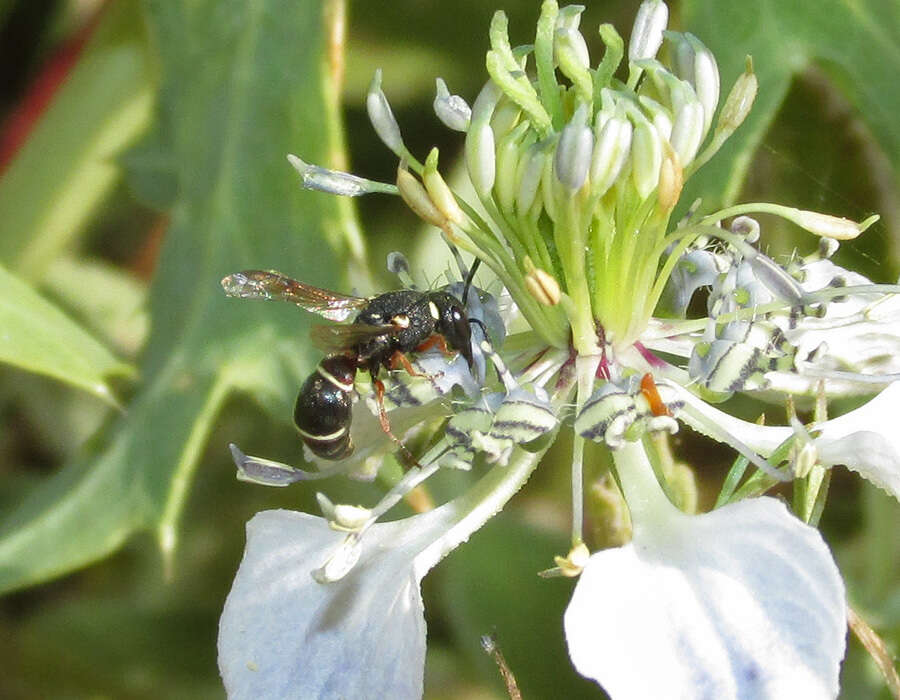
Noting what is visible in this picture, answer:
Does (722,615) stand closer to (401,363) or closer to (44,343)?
(401,363)

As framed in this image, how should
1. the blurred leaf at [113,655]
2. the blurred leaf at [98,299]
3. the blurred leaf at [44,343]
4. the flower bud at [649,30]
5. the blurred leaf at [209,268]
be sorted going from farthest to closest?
the blurred leaf at [98,299]
the blurred leaf at [113,655]
the blurred leaf at [209,268]
the blurred leaf at [44,343]
the flower bud at [649,30]

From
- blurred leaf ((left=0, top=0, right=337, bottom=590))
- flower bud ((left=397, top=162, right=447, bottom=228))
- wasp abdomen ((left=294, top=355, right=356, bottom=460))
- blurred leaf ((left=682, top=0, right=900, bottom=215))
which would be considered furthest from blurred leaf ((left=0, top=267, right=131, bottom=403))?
blurred leaf ((left=682, top=0, right=900, bottom=215))

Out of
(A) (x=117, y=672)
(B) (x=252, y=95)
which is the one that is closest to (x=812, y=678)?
(B) (x=252, y=95)

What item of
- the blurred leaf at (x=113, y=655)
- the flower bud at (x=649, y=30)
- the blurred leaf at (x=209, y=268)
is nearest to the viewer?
the flower bud at (x=649, y=30)

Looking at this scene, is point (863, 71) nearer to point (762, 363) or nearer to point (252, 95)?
point (762, 363)

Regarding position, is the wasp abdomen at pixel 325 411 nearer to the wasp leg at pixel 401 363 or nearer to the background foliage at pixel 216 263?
the wasp leg at pixel 401 363

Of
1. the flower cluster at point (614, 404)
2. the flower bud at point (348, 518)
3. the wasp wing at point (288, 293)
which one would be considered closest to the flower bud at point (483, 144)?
the flower cluster at point (614, 404)

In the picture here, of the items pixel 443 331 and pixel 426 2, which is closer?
pixel 443 331

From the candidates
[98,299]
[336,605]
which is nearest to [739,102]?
[336,605]
